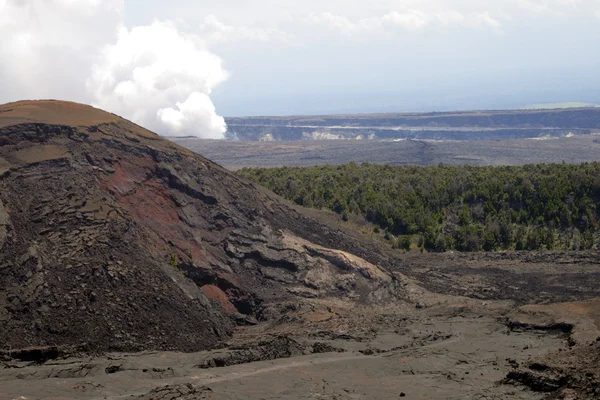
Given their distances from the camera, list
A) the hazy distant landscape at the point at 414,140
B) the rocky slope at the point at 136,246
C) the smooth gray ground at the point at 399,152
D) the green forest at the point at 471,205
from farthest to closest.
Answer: the hazy distant landscape at the point at 414,140
the smooth gray ground at the point at 399,152
the green forest at the point at 471,205
the rocky slope at the point at 136,246

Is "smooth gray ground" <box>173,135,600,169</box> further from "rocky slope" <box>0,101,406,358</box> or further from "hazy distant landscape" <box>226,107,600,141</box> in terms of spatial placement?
"rocky slope" <box>0,101,406,358</box>

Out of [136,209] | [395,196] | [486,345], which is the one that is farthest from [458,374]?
[395,196]

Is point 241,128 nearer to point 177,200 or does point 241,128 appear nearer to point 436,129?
point 436,129

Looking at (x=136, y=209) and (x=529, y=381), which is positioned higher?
(x=136, y=209)

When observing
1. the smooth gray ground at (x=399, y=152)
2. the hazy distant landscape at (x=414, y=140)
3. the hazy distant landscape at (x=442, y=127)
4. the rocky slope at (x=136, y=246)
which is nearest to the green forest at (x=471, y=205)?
the rocky slope at (x=136, y=246)

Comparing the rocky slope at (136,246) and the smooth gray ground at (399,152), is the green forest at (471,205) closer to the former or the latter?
the rocky slope at (136,246)

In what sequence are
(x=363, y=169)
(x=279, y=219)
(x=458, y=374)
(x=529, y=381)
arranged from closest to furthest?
(x=529, y=381)
(x=458, y=374)
(x=279, y=219)
(x=363, y=169)
